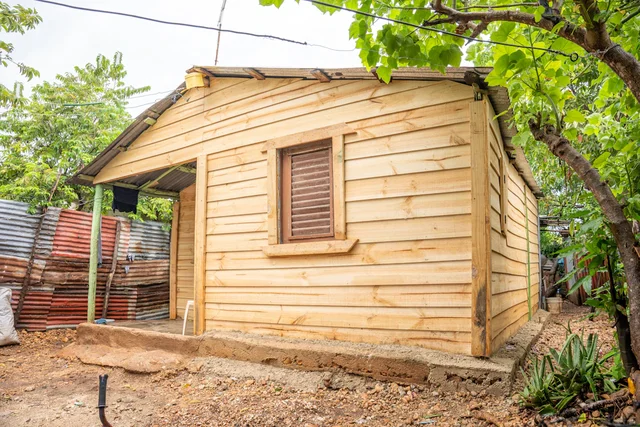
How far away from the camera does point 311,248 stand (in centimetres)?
507

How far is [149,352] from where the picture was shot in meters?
6.07

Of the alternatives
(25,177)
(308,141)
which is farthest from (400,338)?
(25,177)

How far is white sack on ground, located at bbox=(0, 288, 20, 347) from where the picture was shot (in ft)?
23.9

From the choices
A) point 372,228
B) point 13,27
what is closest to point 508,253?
point 372,228

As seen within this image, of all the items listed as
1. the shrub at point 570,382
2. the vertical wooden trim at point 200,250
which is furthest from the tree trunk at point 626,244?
the vertical wooden trim at point 200,250

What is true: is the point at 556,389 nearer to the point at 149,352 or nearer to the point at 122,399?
the point at 122,399

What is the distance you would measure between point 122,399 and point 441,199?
4.15 metres

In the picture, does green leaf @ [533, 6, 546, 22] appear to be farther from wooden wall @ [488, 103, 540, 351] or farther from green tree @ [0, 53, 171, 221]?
green tree @ [0, 53, 171, 221]

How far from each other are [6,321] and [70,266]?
1575mm

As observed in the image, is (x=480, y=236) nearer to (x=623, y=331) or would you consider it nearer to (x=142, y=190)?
(x=623, y=331)

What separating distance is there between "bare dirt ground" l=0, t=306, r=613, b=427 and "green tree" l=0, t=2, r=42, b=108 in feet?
17.0

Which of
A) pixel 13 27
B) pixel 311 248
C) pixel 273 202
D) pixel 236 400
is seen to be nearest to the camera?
pixel 236 400

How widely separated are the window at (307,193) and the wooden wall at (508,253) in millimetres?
1641

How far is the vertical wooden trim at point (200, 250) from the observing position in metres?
6.15
